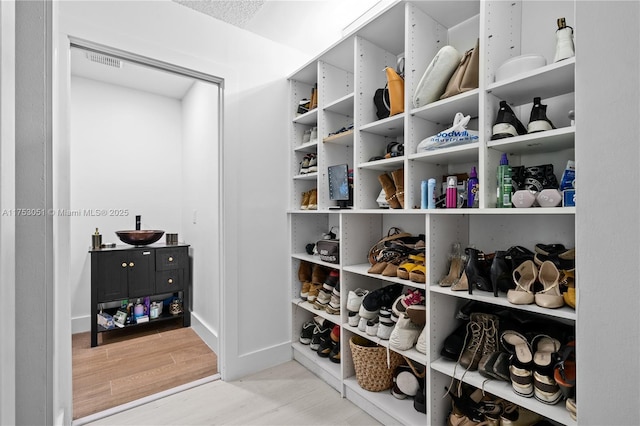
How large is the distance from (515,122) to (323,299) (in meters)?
1.58

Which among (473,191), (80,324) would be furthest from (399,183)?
(80,324)

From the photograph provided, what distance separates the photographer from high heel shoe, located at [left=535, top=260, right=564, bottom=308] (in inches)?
45.4

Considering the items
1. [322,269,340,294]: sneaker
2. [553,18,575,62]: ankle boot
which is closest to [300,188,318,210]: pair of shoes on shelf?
[322,269,340,294]: sneaker

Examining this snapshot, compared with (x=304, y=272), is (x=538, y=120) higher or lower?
higher

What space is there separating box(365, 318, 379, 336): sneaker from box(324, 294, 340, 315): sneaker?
0.32 meters

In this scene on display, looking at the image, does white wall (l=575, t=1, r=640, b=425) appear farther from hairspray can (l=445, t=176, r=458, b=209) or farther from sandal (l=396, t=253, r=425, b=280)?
sandal (l=396, t=253, r=425, b=280)

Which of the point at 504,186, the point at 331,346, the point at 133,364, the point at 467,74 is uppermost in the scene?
the point at 467,74

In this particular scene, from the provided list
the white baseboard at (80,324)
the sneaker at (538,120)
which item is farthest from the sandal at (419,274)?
the white baseboard at (80,324)

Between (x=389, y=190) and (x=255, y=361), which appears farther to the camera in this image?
(x=255, y=361)

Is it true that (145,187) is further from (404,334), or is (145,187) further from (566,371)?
(566,371)

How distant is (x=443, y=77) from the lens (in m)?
1.54

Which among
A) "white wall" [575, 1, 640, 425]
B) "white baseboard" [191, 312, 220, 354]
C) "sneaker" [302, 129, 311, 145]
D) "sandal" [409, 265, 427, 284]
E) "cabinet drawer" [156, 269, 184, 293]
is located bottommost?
"white baseboard" [191, 312, 220, 354]

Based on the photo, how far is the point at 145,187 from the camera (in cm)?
355

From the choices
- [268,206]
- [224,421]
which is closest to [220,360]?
[224,421]
